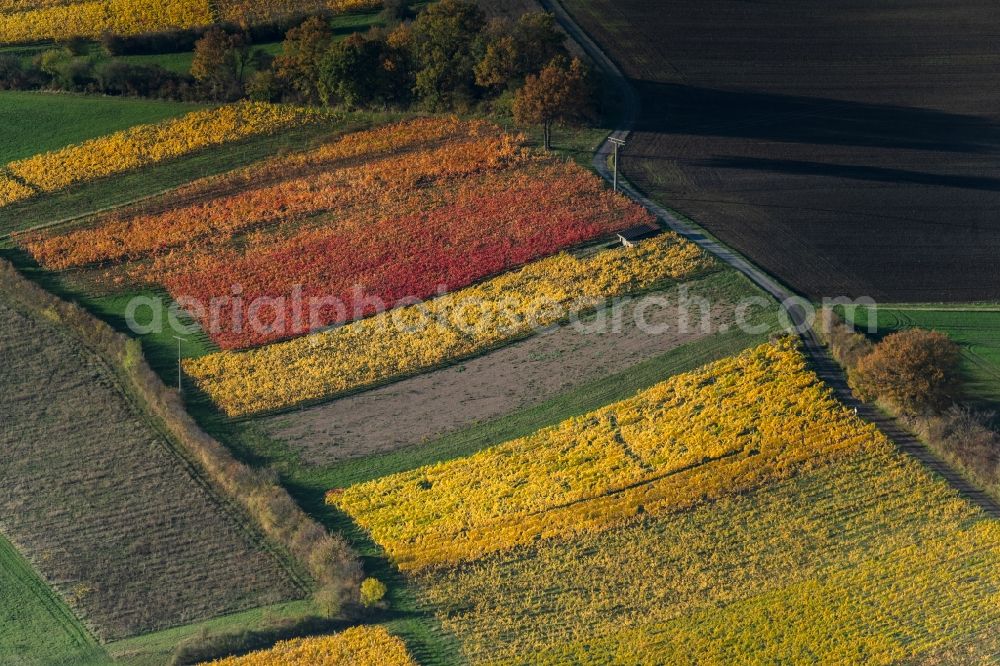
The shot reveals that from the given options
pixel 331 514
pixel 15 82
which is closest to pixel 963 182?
pixel 331 514

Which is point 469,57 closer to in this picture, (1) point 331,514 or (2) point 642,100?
(2) point 642,100

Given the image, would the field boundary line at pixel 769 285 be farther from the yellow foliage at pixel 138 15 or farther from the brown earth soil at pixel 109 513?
the brown earth soil at pixel 109 513

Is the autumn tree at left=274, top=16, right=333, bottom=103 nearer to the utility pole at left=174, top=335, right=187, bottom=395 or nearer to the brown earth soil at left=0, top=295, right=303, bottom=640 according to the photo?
the utility pole at left=174, top=335, right=187, bottom=395

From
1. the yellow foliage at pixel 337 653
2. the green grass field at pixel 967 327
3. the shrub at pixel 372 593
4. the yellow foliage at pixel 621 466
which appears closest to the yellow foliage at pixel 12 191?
the yellow foliage at pixel 621 466

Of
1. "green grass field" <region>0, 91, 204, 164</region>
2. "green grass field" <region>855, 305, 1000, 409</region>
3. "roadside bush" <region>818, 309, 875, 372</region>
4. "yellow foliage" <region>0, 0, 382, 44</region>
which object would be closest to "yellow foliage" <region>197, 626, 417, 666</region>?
"roadside bush" <region>818, 309, 875, 372</region>

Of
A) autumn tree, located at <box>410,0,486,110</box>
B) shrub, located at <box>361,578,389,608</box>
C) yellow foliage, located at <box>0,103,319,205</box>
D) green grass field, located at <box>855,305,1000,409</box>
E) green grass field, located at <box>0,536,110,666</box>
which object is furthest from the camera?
autumn tree, located at <box>410,0,486,110</box>

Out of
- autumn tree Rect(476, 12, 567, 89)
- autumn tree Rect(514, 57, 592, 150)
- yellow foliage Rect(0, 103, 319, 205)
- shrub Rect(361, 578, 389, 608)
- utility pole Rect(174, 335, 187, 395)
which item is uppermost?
autumn tree Rect(476, 12, 567, 89)
